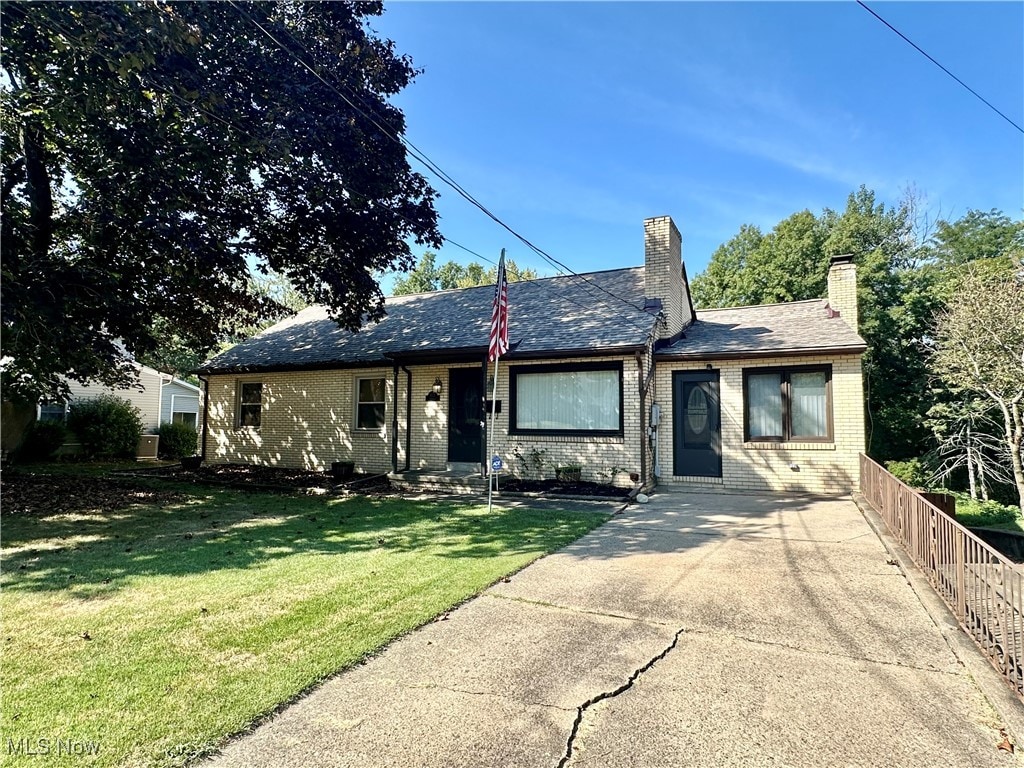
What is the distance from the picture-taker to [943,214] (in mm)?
26312

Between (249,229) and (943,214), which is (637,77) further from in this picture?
(943,214)

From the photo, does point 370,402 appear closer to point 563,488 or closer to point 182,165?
point 563,488

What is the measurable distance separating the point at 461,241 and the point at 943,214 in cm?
2814

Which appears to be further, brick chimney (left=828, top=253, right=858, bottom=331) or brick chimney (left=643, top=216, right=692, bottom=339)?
brick chimney (left=643, top=216, right=692, bottom=339)

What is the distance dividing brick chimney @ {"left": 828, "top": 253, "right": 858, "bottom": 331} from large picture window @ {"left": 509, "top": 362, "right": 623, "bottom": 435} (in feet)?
19.1

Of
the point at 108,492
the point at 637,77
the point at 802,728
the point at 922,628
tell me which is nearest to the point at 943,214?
the point at 637,77

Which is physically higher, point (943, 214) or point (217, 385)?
point (943, 214)

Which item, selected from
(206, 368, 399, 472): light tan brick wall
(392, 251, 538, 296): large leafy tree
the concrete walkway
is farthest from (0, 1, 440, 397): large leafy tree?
(392, 251, 538, 296): large leafy tree

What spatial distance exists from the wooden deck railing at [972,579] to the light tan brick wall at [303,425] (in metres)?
9.96

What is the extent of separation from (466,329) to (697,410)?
5928mm

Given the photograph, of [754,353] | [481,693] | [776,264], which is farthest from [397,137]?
[776,264]

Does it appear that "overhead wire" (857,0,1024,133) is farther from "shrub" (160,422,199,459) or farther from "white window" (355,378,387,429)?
"shrub" (160,422,199,459)

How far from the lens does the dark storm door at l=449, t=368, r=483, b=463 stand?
11.8m

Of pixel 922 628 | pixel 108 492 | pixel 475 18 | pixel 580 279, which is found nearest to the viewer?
pixel 922 628
